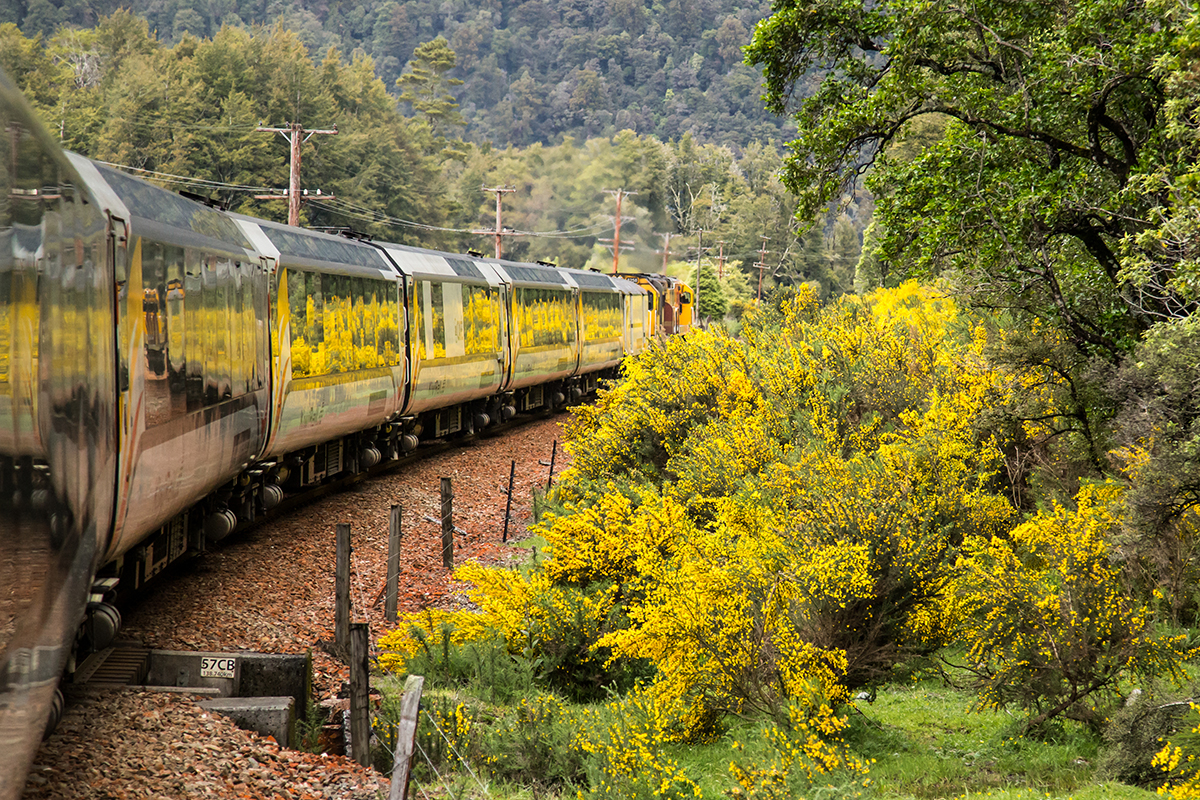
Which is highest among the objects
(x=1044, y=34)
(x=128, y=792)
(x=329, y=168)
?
(x=329, y=168)

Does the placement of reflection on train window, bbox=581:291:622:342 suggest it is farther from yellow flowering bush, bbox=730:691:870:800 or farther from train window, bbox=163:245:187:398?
yellow flowering bush, bbox=730:691:870:800

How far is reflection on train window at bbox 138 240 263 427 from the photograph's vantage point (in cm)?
685

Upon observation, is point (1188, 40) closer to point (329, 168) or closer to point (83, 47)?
point (329, 168)

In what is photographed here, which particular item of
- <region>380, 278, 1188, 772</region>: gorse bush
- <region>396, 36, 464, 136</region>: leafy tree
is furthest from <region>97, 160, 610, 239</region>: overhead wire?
<region>380, 278, 1188, 772</region>: gorse bush

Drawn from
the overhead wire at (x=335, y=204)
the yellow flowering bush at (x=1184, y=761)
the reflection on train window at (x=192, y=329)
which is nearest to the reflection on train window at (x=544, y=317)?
the reflection on train window at (x=192, y=329)

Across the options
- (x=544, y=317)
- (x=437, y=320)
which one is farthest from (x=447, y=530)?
(x=544, y=317)

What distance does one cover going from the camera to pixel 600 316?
29.1m

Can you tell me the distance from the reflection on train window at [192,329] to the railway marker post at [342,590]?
1444 mm

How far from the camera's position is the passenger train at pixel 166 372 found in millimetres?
3232

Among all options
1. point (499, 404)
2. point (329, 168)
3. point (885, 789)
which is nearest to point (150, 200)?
point (885, 789)

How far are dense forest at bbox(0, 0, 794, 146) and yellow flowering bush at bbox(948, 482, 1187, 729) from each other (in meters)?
137

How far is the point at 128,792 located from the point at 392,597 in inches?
192

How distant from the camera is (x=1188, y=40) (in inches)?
313

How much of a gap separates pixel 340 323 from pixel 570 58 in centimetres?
16187
